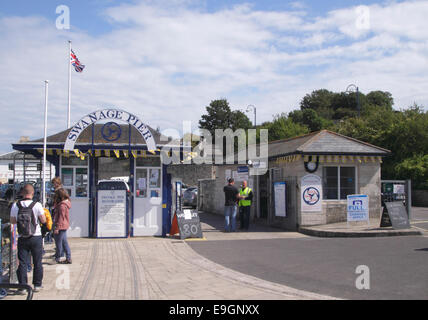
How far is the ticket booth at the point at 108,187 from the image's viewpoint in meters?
13.6

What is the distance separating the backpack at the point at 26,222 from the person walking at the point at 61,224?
2530 millimetres

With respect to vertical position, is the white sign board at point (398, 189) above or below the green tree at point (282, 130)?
below

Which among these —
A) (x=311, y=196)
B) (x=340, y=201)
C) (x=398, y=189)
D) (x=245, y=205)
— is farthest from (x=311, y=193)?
(x=398, y=189)

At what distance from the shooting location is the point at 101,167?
597 inches

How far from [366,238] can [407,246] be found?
183cm

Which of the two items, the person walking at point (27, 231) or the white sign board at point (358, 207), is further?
the white sign board at point (358, 207)

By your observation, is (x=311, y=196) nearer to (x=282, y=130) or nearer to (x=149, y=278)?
(x=149, y=278)

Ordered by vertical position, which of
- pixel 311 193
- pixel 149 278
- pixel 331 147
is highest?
pixel 331 147

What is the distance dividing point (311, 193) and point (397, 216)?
290 cm

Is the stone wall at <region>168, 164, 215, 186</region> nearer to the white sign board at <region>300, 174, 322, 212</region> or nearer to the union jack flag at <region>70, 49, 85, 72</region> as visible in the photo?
the union jack flag at <region>70, 49, 85, 72</region>

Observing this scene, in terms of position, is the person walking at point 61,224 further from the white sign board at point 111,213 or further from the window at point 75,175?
the window at point 75,175

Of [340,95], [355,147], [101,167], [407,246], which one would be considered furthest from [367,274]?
[340,95]

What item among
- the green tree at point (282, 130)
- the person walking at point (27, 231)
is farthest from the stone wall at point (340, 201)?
the green tree at point (282, 130)

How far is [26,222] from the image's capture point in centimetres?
709
